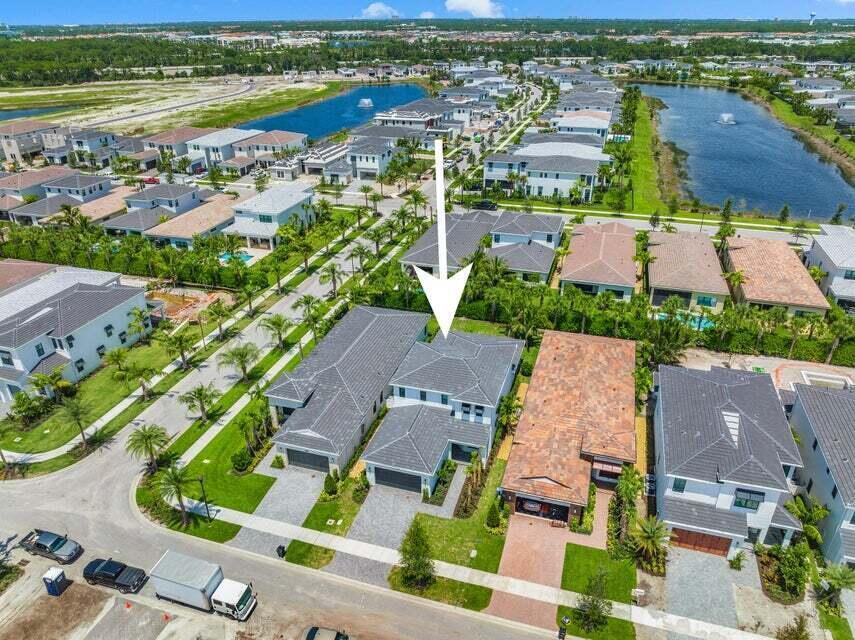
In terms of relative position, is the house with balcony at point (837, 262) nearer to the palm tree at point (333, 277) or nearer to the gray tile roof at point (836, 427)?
the gray tile roof at point (836, 427)

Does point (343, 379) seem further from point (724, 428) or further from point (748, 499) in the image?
point (748, 499)

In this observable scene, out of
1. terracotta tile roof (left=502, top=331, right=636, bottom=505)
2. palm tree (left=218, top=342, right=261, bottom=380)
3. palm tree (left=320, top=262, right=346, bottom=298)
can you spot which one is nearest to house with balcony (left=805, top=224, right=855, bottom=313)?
terracotta tile roof (left=502, top=331, right=636, bottom=505)

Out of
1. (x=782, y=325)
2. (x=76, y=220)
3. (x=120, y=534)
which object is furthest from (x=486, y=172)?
(x=120, y=534)

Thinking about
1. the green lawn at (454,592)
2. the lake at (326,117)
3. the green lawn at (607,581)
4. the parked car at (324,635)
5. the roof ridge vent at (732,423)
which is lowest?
the lake at (326,117)

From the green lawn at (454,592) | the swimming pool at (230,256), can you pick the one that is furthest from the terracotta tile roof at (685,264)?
the swimming pool at (230,256)

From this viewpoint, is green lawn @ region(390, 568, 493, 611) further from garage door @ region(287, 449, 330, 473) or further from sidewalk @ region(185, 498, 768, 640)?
garage door @ region(287, 449, 330, 473)

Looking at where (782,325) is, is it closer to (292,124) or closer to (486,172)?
(486,172)
